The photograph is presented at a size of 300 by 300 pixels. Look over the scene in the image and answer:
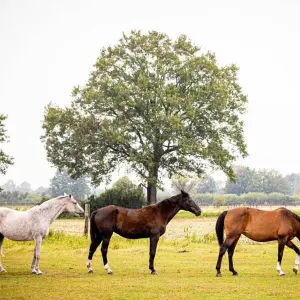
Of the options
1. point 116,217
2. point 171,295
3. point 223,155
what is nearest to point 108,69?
point 223,155

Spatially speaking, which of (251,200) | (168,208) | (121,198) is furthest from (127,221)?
(251,200)

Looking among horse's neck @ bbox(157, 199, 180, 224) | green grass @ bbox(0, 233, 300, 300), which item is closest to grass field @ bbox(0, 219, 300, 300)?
green grass @ bbox(0, 233, 300, 300)

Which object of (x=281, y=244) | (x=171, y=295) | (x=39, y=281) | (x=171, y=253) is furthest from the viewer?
(x=171, y=253)

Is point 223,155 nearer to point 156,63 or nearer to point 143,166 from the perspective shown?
point 143,166

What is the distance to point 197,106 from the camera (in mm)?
52375

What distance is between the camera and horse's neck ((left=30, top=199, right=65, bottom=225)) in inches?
593

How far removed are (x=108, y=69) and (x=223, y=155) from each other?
13.6 metres

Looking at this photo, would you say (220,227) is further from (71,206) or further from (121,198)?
(121,198)

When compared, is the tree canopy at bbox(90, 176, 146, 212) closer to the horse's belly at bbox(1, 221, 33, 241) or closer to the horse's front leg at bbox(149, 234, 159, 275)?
the horse's front leg at bbox(149, 234, 159, 275)

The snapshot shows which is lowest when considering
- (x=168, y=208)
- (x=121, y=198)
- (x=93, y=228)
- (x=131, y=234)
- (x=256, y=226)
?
→ (x=131, y=234)

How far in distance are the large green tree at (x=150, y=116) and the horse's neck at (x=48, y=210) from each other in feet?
110

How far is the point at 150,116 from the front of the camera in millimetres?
50094

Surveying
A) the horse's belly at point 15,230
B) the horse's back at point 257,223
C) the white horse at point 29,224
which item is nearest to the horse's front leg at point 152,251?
the horse's back at point 257,223

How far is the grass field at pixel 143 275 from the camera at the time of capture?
11633 millimetres
